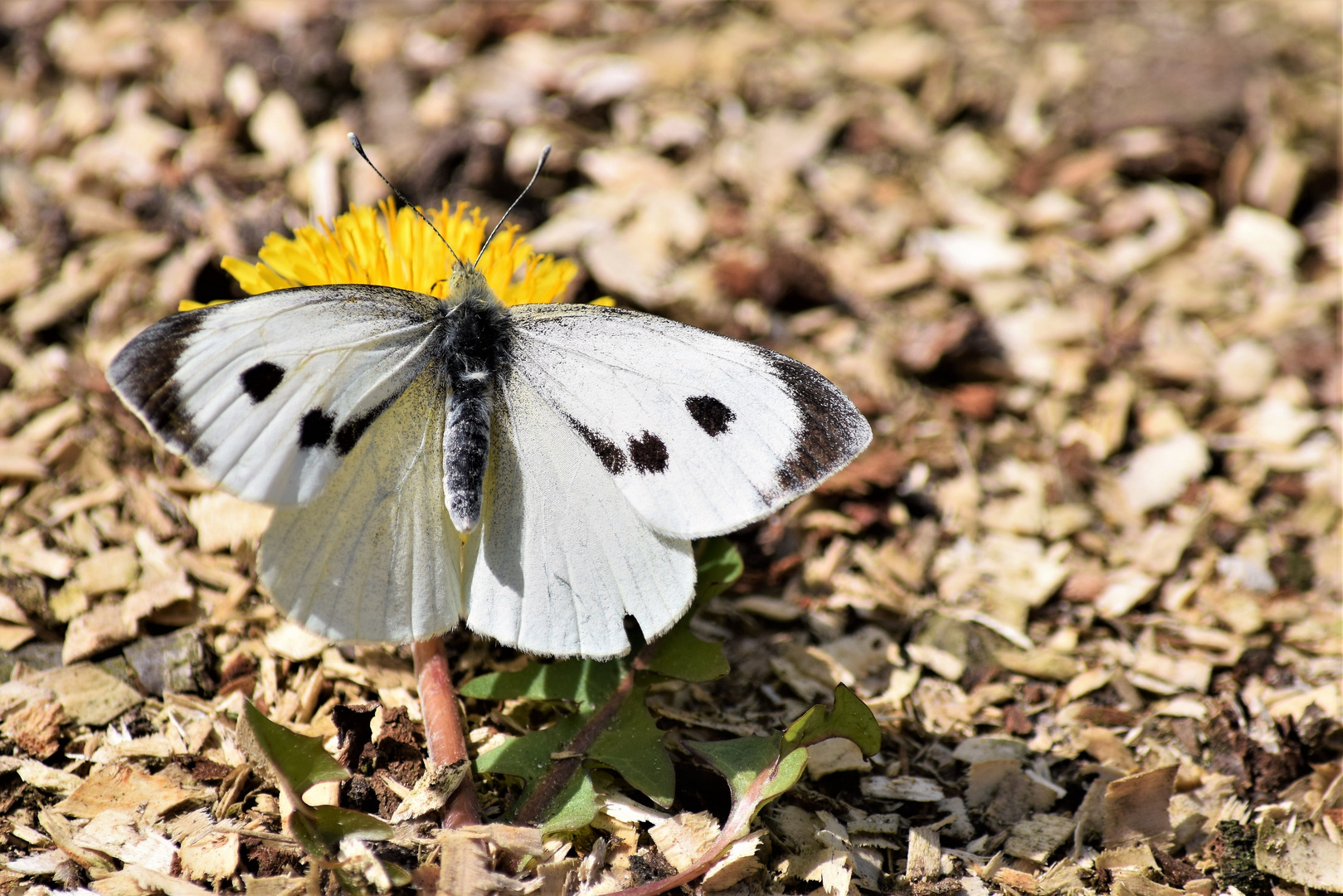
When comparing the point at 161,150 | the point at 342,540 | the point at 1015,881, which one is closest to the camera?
the point at 342,540

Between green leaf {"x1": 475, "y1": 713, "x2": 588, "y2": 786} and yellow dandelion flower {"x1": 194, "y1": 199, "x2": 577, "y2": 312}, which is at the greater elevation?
yellow dandelion flower {"x1": 194, "y1": 199, "x2": 577, "y2": 312}

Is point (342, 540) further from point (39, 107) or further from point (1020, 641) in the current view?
point (39, 107)

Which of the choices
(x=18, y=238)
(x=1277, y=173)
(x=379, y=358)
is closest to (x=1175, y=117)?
(x=1277, y=173)

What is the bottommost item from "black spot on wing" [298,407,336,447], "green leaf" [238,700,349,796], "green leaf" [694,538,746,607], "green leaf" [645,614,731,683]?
"green leaf" [645,614,731,683]

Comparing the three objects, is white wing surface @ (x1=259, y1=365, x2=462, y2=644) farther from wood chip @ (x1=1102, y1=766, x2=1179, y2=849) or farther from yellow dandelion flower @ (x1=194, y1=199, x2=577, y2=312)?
wood chip @ (x1=1102, y1=766, x2=1179, y2=849)

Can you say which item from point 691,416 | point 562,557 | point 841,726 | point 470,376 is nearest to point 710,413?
point 691,416

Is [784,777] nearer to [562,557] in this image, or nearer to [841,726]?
[841,726]

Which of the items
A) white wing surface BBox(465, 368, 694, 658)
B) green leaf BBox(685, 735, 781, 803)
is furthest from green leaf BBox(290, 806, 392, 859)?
green leaf BBox(685, 735, 781, 803)
